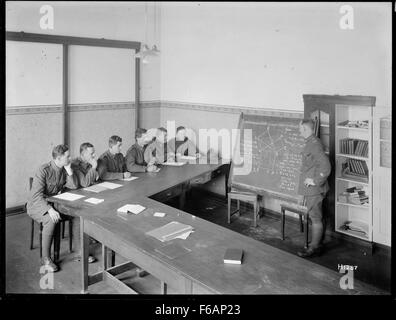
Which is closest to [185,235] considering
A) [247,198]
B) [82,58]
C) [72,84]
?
[247,198]

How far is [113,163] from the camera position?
4984 millimetres

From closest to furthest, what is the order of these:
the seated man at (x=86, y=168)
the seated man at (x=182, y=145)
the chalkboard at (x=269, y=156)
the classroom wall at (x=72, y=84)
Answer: the seated man at (x=86, y=168), the chalkboard at (x=269, y=156), the classroom wall at (x=72, y=84), the seated man at (x=182, y=145)

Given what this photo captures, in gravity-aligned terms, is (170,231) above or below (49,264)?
above

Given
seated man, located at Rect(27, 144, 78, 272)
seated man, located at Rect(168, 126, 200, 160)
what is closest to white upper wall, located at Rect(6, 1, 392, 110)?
seated man, located at Rect(168, 126, 200, 160)

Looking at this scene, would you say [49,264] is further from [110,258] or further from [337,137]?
[337,137]

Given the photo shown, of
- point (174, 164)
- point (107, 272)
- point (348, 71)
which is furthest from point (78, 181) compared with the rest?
point (348, 71)

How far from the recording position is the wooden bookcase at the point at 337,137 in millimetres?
4633

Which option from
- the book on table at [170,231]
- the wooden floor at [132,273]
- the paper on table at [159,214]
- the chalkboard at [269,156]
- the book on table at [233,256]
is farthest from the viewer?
the chalkboard at [269,156]

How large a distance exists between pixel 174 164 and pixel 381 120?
2.59m

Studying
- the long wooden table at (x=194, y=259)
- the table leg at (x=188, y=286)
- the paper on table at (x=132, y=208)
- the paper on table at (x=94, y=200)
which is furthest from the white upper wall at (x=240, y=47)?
the table leg at (x=188, y=286)

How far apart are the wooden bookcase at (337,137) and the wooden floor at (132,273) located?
1.05ft

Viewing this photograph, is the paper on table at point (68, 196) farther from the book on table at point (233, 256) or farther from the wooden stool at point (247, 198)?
the wooden stool at point (247, 198)

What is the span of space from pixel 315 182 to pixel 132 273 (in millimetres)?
2093

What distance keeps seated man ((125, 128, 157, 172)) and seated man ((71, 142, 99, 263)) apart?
603mm
